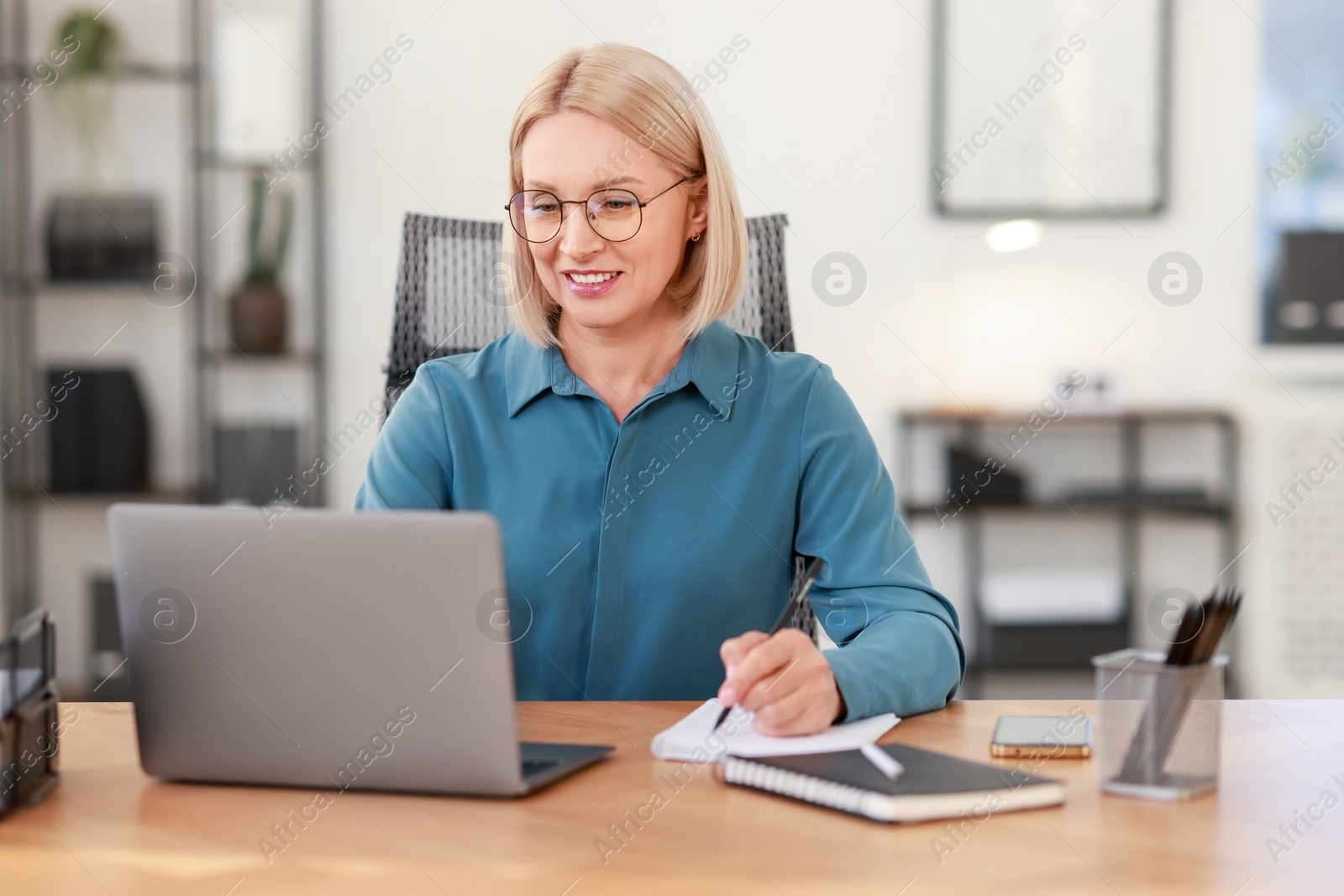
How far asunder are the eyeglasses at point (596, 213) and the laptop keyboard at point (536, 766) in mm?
655

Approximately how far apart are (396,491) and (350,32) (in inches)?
88.1

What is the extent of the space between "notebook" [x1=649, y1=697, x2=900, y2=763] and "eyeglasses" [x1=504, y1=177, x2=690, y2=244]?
582 millimetres

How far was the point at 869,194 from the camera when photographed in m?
3.28

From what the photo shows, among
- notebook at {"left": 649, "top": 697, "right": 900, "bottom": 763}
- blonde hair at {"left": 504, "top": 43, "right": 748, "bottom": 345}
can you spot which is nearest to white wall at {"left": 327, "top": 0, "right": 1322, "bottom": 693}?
blonde hair at {"left": 504, "top": 43, "right": 748, "bottom": 345}

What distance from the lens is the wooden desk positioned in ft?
2.44

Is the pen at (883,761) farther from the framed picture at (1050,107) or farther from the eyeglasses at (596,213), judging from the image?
the framed picture at (1050,107)

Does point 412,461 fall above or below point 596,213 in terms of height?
below

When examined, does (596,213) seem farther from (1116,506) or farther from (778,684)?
(1116,506)

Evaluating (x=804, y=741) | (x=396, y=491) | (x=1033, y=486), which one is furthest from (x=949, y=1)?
(x=804, y=741)

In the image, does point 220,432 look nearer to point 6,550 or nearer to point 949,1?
point 6,550

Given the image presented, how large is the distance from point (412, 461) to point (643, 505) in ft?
0.87

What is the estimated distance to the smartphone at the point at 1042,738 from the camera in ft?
3.26

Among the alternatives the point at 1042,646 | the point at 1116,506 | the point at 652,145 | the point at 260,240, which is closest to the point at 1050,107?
the point at 1116,506

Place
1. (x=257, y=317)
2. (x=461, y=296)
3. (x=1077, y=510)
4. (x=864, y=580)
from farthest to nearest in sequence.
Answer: (x=1077, y=510) < (x=257, y=317) < (x=461, y=296) < (x=864, y=580)
